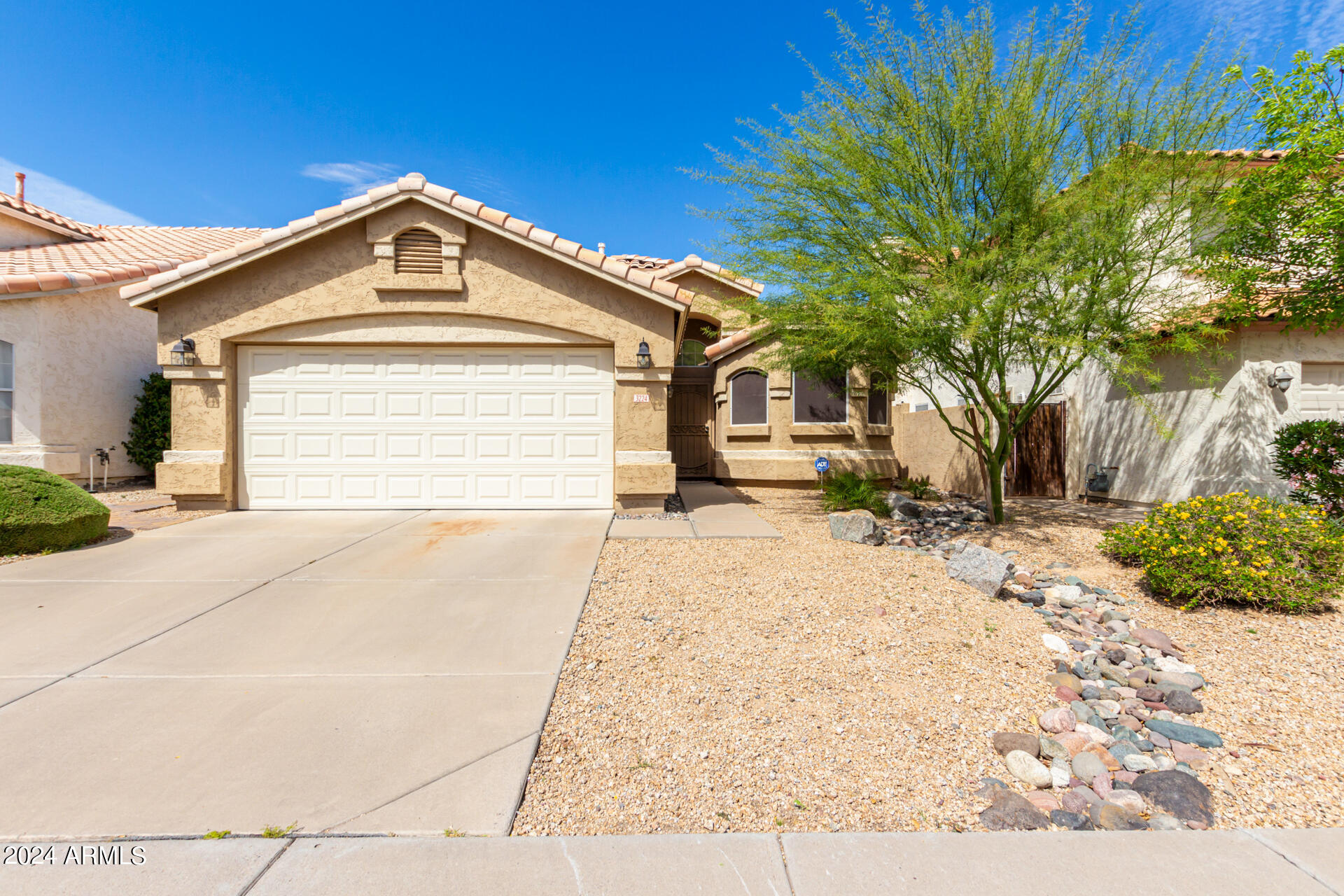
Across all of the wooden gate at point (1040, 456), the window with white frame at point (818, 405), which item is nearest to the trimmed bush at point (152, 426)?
the window with white frame at point (818, 405)

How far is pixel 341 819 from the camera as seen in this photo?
8.09ft

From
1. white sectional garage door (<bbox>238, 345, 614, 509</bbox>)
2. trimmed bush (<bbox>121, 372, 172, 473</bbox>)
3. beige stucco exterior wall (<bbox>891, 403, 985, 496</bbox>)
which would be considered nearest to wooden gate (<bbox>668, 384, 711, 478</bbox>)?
beige stucco exterior wall (<bbox>891, 403, 985, 496</bbox>)

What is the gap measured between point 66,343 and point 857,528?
45.9ft

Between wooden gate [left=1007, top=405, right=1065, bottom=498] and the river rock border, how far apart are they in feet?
26.5

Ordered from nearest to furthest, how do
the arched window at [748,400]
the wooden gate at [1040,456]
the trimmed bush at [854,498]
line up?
1. the trimmed bush at [854,498]
2. the wooden gate at [1040,456]
3. the arched window at [748,400]

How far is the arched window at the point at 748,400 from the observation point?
12.9 meters

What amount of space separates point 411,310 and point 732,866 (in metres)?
8.71

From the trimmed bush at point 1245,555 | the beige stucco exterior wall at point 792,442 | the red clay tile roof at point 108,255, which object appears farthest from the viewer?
the beige stucco exterior wall at point 792,442

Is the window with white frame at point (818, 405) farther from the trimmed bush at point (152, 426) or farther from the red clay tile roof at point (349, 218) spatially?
the trimmed bush at point (152, 426)

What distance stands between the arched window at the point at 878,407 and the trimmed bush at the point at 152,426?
1420 cm

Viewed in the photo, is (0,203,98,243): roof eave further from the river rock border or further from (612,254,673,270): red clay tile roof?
the river rock border

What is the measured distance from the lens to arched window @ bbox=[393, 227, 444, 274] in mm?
8883

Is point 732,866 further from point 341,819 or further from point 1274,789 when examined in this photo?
point 1274,789

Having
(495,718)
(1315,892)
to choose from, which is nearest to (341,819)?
(495,718)
